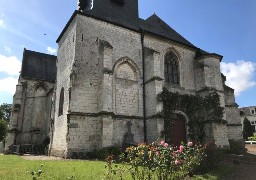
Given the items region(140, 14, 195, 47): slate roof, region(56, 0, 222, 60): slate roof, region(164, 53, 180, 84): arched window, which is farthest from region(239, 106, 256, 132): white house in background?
region(164, 53, 180, 84): arched window

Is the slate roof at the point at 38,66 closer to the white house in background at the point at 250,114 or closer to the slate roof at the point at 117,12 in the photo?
the slate roof at the point at 117,12

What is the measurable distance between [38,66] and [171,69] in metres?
16.1

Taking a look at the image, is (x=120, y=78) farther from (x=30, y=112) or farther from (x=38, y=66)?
(x=38, y=66)

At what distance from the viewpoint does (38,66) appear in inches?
999

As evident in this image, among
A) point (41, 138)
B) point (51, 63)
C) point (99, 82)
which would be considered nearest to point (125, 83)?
point (99, 82)

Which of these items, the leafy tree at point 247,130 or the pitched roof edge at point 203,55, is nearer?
the pitched roof edge at point 203,55

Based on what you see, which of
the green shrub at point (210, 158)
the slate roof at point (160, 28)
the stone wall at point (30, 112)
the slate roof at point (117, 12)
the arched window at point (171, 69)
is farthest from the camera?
the stone wall at point (30, 112)

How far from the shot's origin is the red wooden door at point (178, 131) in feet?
48.4

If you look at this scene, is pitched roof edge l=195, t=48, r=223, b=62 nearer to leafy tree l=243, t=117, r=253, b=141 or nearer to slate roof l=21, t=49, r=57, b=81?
slate roof l=21, t=49, r=57, b=81

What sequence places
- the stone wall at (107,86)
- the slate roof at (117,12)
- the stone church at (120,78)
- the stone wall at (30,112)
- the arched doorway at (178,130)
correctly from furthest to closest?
1. the stone wall at (30,112)
2. the slate roof at (117,12)
3. the arched doorway at (178,130)
4. the stone church at (120,78)
5. the stone wall at (107,86)

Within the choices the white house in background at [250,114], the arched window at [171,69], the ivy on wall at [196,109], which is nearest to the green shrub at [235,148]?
the ivy on wall at [196,109]

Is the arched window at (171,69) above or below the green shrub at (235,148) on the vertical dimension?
above

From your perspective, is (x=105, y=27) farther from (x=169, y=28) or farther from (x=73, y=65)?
(x=169, y=28)

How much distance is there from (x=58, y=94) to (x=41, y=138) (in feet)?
29.1
